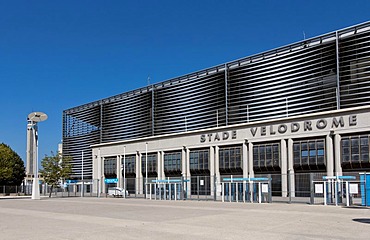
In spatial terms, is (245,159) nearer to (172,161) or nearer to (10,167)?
(172,161)

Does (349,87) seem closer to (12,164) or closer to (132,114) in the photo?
(132,114)

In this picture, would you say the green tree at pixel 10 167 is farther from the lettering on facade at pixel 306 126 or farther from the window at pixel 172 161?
the lettering on facade at pixel 306 126

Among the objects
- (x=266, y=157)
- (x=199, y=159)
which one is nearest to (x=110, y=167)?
(x=199, y=159)

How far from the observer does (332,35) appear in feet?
167

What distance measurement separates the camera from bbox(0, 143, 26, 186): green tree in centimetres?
7388

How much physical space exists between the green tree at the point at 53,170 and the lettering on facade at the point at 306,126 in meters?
25.1

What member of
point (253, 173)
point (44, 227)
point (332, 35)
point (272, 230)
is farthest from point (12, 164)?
point (272, 230)

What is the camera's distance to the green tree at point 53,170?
58.9 meters

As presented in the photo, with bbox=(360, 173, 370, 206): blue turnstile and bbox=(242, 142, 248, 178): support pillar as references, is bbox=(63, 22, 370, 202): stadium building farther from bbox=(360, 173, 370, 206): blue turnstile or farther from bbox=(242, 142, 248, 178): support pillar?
bbox=(360, 173, 370, 206): blue turnstile

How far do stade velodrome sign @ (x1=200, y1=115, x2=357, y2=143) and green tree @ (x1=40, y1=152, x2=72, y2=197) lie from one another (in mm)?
19551

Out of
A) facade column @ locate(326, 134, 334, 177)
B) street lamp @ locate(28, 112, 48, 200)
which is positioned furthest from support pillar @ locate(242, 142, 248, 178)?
street lamp @ locate(28, 112, 48, 200)

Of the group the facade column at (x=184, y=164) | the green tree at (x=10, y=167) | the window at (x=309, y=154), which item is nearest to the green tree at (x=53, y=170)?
the facade column at (x=184, y=164)

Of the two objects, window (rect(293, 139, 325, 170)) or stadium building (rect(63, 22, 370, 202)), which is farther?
window (rect(293, 139, 325, 170))

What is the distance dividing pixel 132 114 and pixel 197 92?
52.4ft
